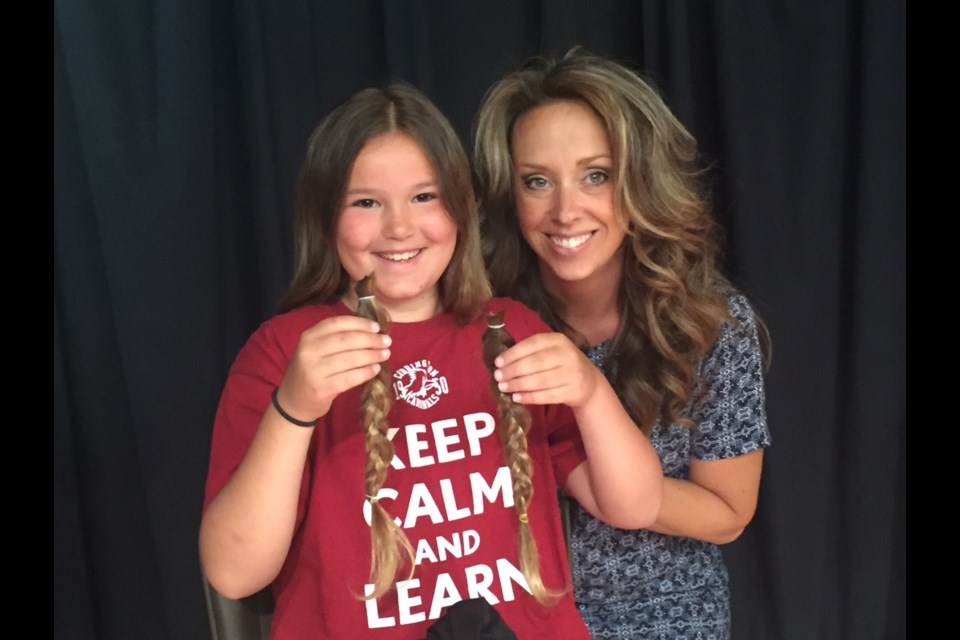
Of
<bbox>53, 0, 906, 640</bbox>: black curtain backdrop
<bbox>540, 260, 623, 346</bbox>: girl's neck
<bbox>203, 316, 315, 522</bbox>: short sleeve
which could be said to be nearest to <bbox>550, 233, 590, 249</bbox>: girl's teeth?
<bbox>540, 260, 623, 346</bbox>: girl's neck

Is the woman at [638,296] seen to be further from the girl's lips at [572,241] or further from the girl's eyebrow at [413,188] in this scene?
the girl's eyebrow at [413,188]

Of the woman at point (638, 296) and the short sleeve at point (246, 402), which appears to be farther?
the woman at point (638, 296)

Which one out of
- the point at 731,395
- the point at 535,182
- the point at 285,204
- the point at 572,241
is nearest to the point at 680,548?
the point at 731,395

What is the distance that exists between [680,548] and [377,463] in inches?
28.6

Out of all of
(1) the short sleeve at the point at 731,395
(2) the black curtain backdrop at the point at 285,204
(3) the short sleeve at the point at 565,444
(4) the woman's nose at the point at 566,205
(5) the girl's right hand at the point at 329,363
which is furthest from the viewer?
(2) the black curtain backdrop at the point at 285,204

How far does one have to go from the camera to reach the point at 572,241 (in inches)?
57.9

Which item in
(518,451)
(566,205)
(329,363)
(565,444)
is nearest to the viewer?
(329,363)

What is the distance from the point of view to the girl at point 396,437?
109 centimetres

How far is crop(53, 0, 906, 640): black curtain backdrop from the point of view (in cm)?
185

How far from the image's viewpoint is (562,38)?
6.30 ft

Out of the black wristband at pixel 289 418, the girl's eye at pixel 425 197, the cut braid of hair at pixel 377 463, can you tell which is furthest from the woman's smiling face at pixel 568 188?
the black wristband at pixel 289 418

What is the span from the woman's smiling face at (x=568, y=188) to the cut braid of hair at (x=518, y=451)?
1.19 feet

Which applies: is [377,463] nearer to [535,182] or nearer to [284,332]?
[284,332]

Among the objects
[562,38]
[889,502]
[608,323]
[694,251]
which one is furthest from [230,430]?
[889,502]
